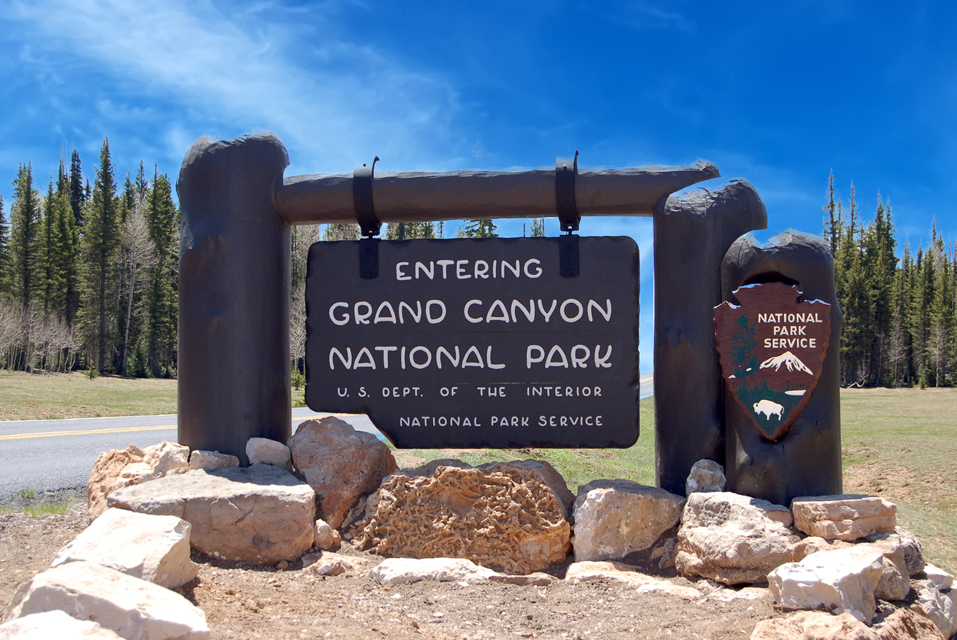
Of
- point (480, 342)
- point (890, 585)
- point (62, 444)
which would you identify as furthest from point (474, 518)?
point (62, 444)

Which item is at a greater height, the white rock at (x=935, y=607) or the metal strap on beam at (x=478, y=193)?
the metal strap on beam at (x=478, y=193)

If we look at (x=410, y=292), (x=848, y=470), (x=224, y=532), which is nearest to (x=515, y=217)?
(x=410, y=292)

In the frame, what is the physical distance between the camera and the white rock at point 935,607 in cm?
357

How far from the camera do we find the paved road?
26.9 ft

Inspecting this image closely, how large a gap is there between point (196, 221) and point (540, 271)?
8.38ft

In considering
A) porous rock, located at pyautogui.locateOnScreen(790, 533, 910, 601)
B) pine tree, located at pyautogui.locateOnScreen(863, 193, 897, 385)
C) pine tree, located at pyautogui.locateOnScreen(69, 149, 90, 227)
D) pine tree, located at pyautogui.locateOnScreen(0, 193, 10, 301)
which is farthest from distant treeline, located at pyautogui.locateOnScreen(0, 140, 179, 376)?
pine tree, located at pyautogui.locateOnScreen(863, 193, 897, 385)

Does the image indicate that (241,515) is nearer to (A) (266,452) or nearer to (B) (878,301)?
(A) (266,452)

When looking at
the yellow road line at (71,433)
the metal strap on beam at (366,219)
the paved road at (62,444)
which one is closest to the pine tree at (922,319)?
the paved road at (62,444)

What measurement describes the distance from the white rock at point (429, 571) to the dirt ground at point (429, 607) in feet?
0.19

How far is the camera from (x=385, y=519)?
4473 millimetres

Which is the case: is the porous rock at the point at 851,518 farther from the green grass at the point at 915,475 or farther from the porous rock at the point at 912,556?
the green grass at the point at 915,475

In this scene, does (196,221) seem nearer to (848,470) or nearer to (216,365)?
(216,365)

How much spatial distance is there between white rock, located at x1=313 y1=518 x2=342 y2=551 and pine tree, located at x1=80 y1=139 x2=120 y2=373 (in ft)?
162

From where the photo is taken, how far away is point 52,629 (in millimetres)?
2270
